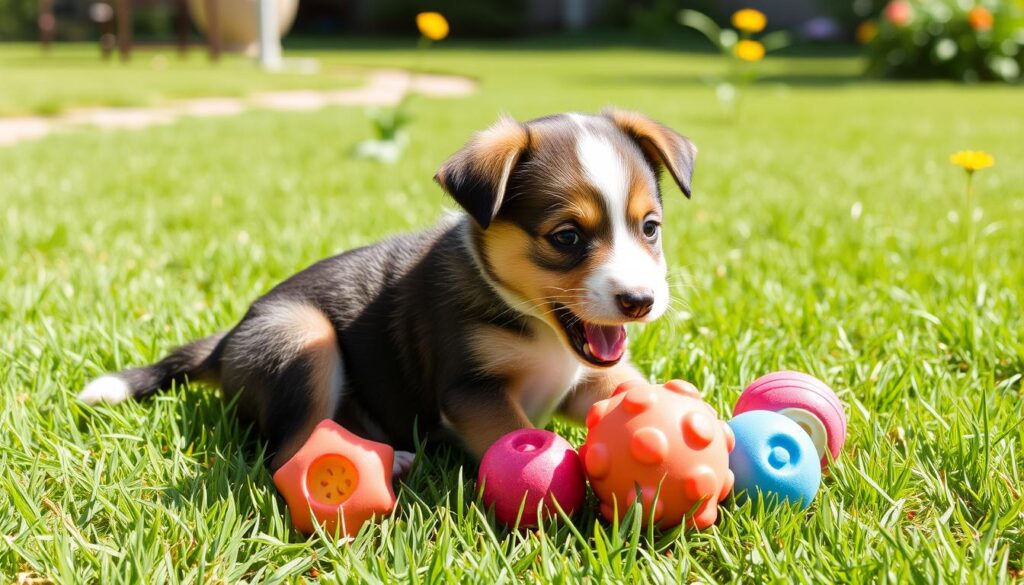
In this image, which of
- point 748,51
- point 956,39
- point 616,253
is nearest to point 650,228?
point 616,253

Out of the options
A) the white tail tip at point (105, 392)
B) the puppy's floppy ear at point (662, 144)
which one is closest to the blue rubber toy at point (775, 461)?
the puppy's floppy ear at point (662, 144)

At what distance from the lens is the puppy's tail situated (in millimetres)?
3000

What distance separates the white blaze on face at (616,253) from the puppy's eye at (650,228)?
0.08m

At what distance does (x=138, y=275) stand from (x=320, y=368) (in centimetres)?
222

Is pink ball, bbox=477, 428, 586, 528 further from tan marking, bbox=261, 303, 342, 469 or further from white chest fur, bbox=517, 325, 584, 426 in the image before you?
tan marking, bbox=261, 303, 342, 469

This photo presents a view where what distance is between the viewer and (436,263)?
3.02 metres

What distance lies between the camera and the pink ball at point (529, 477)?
2371mm

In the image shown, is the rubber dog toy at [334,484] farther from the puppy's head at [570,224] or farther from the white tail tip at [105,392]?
the white tail tip at [105,392]

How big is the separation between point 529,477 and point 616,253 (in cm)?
66

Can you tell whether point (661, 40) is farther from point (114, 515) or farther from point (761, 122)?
point (114, 515)

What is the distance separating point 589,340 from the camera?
8.94ft

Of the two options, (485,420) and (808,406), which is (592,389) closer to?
(485,420)

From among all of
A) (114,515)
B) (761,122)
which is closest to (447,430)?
(114,515)

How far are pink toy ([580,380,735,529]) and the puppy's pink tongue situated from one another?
32 centimetres
